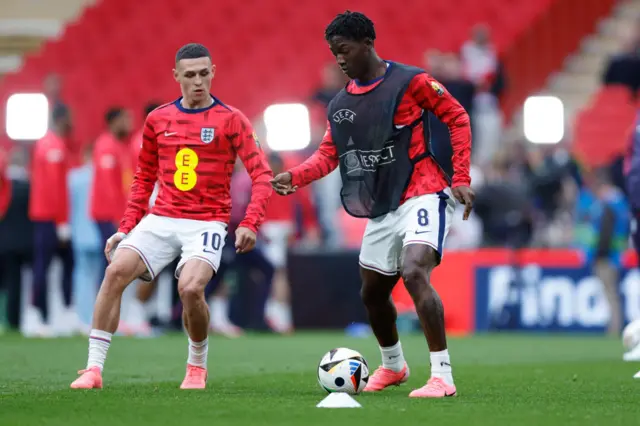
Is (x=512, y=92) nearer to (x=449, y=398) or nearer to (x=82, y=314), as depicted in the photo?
(x=82, y=314)

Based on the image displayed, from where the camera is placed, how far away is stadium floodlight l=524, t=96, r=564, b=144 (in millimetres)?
22578

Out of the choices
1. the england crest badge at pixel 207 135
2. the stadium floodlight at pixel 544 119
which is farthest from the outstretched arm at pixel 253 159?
the stadium floodlight at pixel 544 119

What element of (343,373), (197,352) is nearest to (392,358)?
(343,373)

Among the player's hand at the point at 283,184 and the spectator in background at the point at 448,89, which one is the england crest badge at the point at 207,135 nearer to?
the player's hand at the point at 283,184

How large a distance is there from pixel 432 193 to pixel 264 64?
1731 centimetres

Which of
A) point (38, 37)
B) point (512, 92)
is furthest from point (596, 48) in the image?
point (38, 37)

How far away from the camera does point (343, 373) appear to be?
7723mm

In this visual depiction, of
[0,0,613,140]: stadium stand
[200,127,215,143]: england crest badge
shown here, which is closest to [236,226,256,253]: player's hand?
[200,127,215,143]: england crest badge

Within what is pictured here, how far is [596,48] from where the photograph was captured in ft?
77.1

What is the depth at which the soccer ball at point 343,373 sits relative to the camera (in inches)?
304

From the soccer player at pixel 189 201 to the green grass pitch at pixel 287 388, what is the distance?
439 millimetres

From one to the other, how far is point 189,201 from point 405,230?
143cm

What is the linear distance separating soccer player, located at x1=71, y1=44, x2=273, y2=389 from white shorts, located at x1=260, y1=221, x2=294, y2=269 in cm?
853

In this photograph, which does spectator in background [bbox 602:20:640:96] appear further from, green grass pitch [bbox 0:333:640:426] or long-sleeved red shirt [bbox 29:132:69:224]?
long-sleeved red shirt [bbox 29:132:69:224]
